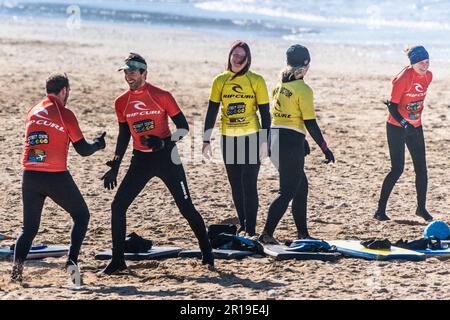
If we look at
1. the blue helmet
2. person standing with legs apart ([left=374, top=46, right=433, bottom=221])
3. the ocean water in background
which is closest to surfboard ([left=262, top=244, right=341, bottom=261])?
the blue helmet

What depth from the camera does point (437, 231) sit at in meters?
9.60

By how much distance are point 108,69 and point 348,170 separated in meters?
10.00

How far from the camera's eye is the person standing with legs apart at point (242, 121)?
954 centimetres

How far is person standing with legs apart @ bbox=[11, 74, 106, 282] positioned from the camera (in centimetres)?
814

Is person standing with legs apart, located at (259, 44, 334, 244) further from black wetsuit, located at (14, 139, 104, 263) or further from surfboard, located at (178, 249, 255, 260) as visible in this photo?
black wetsuit, located at (14, 139, 104, 263)

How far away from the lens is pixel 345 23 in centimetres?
3603

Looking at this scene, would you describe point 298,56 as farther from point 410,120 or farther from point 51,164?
point 51,164

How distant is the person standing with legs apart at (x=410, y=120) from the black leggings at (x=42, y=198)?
3959 mm

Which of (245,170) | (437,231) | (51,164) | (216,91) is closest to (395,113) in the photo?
(437,231)

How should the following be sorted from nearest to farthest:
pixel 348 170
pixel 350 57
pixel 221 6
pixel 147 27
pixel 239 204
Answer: pixel 239 204 < pixel 348 170 < pixel 350 57 < pixel 147 27 < pixel 221 6
